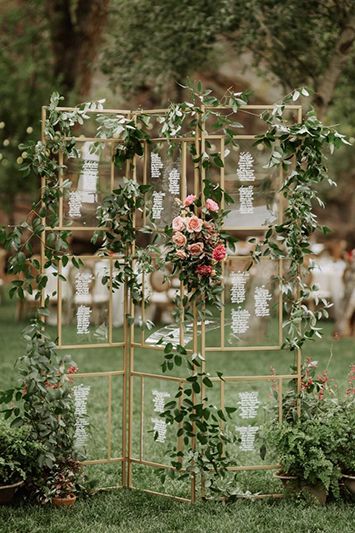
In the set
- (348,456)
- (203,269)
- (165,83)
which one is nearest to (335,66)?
(165,83)

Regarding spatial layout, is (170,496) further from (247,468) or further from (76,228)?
(76,228)

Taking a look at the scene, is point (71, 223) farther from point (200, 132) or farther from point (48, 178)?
point (200, 132)

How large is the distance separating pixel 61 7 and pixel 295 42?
5.08 metres

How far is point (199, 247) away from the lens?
5.68m

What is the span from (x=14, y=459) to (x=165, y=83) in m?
7.69

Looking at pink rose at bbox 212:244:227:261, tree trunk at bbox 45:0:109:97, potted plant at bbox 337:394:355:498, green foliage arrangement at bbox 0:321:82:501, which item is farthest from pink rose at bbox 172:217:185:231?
tree trunk at bbox 45:0:109:97

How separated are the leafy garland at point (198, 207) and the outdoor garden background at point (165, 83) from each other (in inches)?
8.3

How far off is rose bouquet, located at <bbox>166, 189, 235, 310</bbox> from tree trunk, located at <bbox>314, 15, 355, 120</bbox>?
662cm

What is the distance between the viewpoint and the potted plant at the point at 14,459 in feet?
18.7

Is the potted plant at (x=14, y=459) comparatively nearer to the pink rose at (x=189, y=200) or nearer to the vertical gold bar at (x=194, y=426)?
the vertical gold bar at (x=194, y=426)

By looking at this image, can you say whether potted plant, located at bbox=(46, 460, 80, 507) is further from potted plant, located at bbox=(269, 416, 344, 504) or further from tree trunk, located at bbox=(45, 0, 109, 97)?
tree trunk, located at bbox=(45, 0, 109, 97)

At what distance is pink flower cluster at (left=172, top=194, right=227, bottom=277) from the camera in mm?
5688

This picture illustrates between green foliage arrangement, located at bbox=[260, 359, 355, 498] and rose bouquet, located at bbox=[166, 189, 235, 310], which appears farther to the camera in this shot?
green foliage arrangement, located at bbox=[260, 359, 355, 498]

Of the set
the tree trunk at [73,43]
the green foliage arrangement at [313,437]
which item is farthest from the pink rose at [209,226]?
the tree trunk at [73,43]
